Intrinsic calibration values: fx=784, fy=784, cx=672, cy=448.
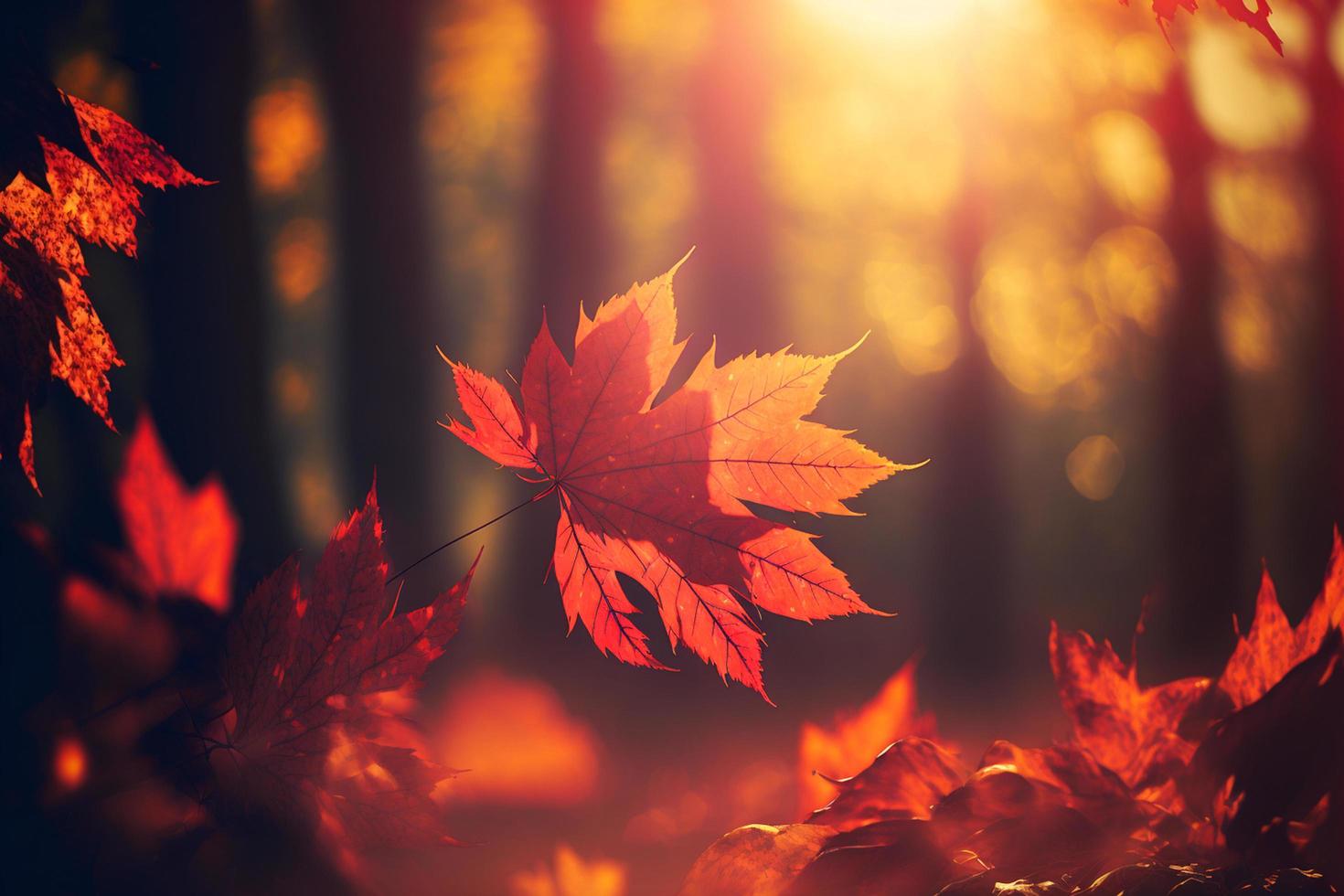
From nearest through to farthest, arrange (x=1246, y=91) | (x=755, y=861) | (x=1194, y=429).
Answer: (x=755, y=861), (x=1194, y=429), (x=1246, y=91)

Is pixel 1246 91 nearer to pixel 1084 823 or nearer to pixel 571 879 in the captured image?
pixel 1084 823

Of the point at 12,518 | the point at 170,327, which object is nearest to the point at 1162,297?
the point at 170,327

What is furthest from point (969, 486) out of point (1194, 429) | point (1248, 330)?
point (1248, 330)

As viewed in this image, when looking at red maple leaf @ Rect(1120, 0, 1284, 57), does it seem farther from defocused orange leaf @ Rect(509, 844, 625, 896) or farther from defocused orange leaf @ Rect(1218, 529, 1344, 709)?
defocused orange leaf @ Rect(509, 844, 625, 896)

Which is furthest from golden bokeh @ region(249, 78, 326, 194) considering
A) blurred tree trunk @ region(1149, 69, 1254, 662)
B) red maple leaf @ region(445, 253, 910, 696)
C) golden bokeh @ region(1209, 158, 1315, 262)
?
golden bokeh @ region(1209, 158, 1315, 262)

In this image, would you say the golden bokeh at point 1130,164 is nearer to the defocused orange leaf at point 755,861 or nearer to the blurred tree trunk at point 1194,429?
the blurred tree trunk at point 1194,429

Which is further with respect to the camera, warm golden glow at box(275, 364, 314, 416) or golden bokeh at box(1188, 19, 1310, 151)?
golden bokeh at box(1188, 19, 1310, 151)

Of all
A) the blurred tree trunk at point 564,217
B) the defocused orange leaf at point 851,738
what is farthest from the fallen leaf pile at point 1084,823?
the blurred tree trunk at point 564,217

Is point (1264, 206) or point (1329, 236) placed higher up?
point (1264, 206)
